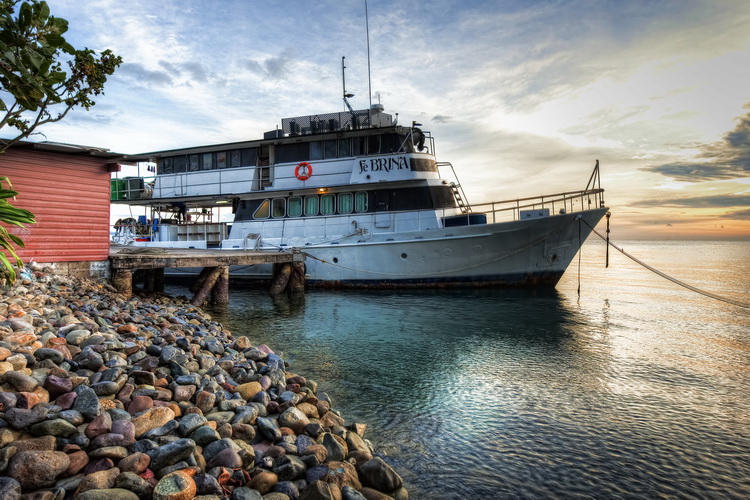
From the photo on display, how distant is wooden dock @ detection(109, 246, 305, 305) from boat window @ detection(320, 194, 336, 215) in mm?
2073

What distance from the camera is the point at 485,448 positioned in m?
4.69

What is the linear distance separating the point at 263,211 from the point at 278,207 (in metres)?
0.76

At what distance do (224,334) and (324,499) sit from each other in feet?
19.6

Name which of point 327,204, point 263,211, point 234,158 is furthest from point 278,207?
point 234,158

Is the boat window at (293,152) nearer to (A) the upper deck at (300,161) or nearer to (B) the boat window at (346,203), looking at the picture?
(A) the upper deck at (300,161)

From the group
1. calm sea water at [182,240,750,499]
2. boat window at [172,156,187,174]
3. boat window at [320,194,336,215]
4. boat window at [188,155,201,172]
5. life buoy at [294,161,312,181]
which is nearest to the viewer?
calm sea water at [182,240,750,499]

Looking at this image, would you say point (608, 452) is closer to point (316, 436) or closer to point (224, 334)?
point (316, 436)

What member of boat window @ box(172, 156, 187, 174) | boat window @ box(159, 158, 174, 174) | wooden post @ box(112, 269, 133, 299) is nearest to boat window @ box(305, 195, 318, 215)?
boat window @ box(172, 156, 187, 174)

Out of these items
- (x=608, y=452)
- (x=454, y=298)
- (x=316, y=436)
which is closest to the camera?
(x=316, y=436)

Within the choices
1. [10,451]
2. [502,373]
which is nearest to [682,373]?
[502,373]

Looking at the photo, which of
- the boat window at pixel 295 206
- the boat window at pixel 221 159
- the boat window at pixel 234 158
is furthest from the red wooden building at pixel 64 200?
the boat window at pixel 221 159

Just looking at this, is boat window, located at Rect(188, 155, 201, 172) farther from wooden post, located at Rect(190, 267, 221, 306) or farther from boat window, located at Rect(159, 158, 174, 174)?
wooden post, located at Rect(190, 267, 221, 306)

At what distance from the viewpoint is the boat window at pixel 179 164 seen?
2159cm

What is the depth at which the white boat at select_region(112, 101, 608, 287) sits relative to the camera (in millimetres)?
16672
